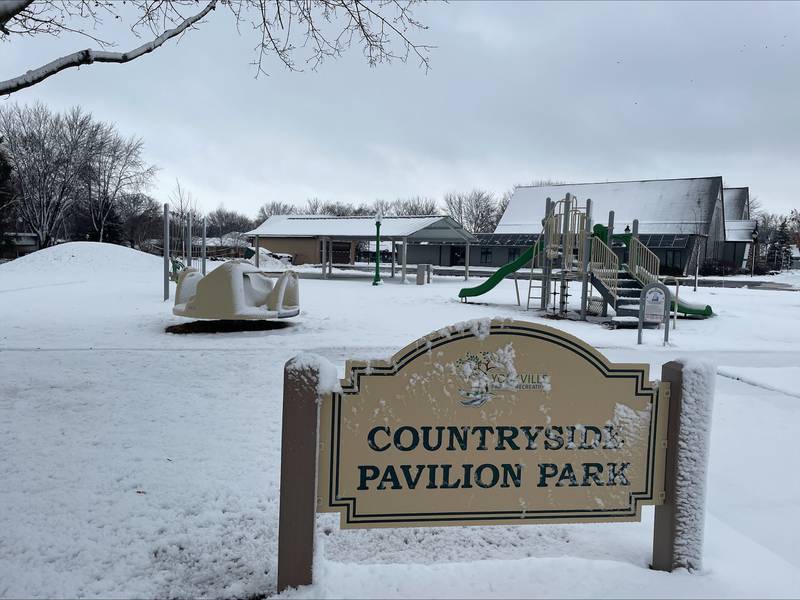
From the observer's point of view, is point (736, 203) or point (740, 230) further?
point (736, 203)

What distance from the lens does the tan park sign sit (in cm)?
246

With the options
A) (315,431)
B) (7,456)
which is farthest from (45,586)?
(7,456)

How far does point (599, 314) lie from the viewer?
16.4 m

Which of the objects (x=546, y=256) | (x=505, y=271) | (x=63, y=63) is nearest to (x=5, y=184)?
(x=505, y=271)

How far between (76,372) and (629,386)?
6.53 meters

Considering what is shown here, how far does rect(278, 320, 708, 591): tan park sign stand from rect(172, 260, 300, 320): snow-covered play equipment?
29.4ft

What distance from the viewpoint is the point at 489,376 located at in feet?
8.42

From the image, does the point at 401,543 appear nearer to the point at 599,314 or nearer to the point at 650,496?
the point at 650,496

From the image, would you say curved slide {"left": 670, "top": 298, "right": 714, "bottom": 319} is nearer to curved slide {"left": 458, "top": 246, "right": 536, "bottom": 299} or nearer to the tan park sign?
curved slide {"left": 458, "top": 246, "right": 536, "bottom": 299}

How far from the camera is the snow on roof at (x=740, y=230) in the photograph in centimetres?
5050

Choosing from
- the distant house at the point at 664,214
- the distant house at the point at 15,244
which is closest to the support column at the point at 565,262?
the distant house at the point at 664,214

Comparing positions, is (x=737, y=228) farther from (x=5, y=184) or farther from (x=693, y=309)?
(x=5, y=184)

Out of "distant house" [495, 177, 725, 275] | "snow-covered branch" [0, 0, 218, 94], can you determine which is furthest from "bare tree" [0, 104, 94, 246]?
"snow-covered branch" [0, 0, 218, 94]

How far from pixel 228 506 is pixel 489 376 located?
1.91 metres
